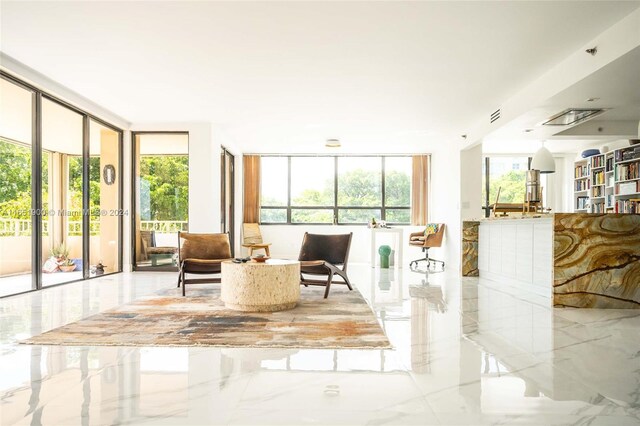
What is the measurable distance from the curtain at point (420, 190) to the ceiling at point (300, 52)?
12.3 ft

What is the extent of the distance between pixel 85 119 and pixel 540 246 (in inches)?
264

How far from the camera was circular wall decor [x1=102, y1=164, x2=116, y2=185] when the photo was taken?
784 cm

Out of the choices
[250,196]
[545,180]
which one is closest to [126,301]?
[250,196]

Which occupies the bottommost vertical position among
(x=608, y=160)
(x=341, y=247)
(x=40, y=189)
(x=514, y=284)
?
(x=514, y=284)

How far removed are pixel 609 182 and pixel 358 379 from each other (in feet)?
28.8

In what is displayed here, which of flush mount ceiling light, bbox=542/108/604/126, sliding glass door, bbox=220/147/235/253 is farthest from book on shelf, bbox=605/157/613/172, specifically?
sliding glass door, bbox=220/147/235/253

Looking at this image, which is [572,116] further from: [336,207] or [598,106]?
[336,207]

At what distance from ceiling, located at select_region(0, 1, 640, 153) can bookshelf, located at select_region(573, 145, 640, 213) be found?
10.2 ft

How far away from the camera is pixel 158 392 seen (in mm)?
2330

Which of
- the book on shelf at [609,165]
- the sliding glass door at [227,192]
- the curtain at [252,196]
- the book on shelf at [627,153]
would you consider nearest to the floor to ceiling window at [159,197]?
the sliding glass door at [227,192]

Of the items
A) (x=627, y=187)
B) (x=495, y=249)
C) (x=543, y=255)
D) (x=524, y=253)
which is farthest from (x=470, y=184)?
(x=543, y=255)

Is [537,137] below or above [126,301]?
above

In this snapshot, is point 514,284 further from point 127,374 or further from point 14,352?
point 14,352

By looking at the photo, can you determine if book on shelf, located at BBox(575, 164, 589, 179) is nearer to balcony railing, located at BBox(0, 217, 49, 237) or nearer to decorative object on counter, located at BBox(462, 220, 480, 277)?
decorative object on counter, located at BBox(462, 220, 480, 277)
